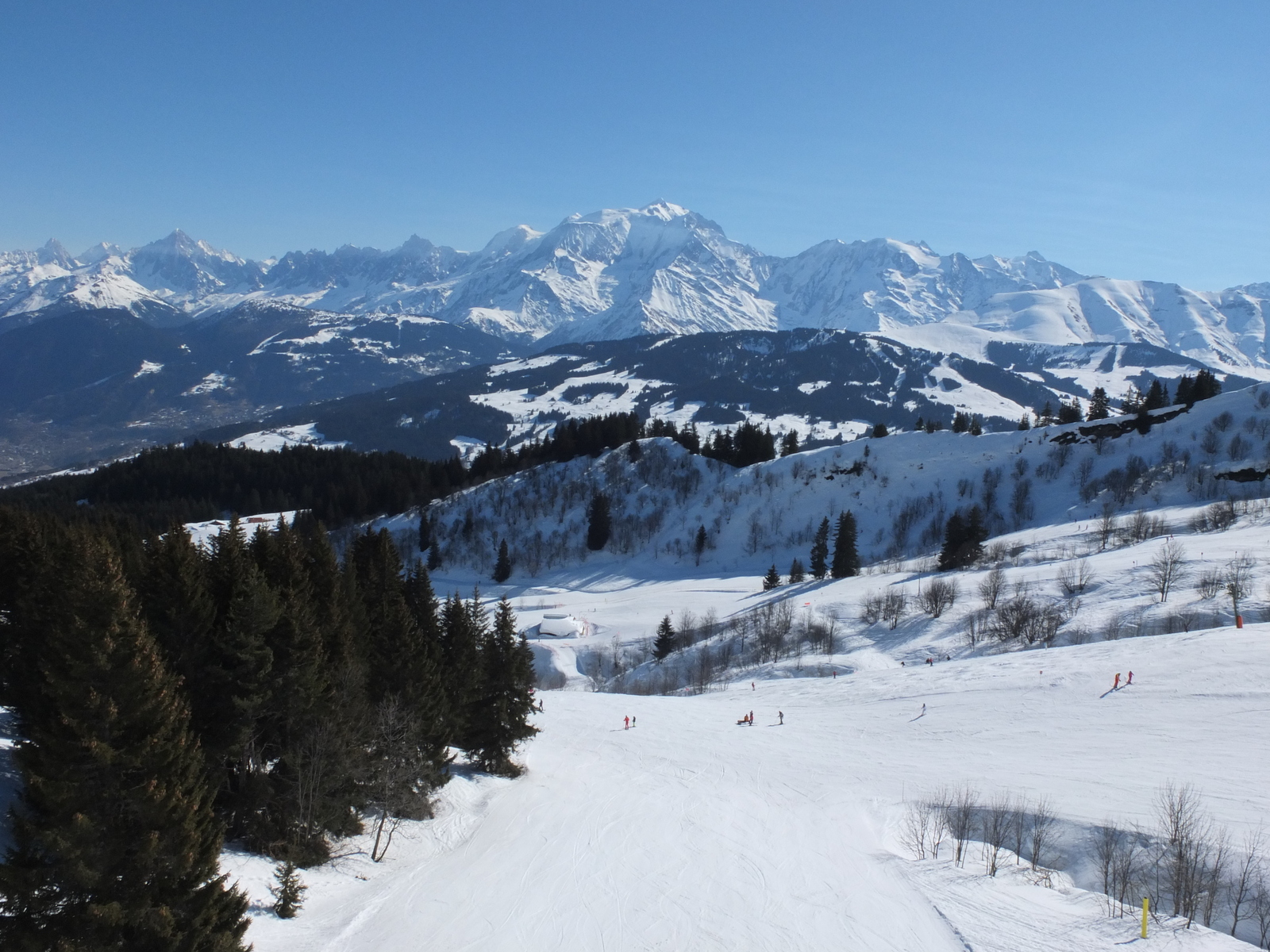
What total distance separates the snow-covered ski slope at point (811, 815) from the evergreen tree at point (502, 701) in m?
1.60

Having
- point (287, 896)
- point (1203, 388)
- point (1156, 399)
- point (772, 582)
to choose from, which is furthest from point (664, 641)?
point (1203, 388)

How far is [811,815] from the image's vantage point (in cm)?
3139

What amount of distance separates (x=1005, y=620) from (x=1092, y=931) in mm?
50992

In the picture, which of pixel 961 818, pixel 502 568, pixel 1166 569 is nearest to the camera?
pixel 961 818

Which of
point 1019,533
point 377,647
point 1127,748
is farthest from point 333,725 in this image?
point 1019,533

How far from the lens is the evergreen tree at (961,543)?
89562 mm

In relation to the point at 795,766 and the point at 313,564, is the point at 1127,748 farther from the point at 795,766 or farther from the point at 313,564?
the point at 313,564

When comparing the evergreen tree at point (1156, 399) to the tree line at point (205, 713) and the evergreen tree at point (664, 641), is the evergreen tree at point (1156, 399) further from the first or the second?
the tree line at point (205, 713)

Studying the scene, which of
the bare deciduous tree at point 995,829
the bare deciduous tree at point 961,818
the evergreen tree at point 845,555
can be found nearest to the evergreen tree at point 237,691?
the bare deciduous tree at point 961,818

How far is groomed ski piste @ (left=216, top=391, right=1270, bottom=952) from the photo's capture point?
68.5ft

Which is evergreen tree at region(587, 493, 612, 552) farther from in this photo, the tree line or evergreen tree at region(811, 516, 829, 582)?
the tree line

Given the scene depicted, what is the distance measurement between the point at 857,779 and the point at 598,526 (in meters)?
97.7

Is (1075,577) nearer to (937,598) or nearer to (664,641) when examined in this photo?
(937,598)

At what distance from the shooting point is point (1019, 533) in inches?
4072
